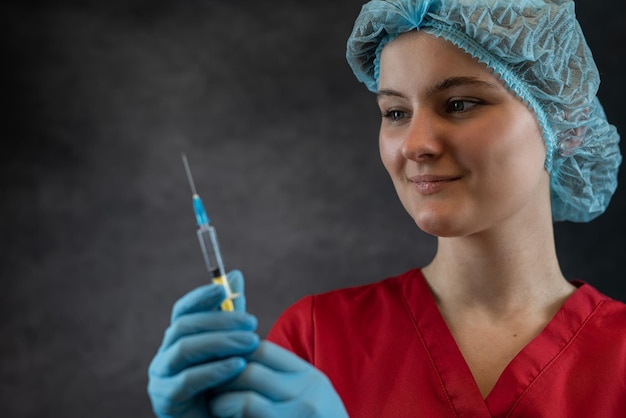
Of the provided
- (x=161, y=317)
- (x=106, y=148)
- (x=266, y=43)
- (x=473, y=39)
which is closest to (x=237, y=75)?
(x=266, y=43)

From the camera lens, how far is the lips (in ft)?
4.96

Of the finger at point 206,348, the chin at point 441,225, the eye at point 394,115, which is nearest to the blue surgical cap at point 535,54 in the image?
the eye at point 394,115

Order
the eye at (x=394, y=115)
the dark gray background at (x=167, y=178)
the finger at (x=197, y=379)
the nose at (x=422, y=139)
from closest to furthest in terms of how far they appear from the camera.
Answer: the finger at (x=197, y=379), the nose at (x=422, y=139), the eye at (x=394, y=115), the dark gray background at (x=167, y=178)

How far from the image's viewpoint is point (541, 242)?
1.70 m

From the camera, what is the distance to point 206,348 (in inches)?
46.6

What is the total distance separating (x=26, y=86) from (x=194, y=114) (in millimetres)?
452

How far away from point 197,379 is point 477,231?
652 millimetres

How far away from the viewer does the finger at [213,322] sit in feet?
3.94

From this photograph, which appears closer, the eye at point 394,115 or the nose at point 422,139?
the nose at point 422,139

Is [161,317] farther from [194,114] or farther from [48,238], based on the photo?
[194,114]

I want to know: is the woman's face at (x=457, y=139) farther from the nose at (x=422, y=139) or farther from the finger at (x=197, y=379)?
the finger at (x=197, y=379)

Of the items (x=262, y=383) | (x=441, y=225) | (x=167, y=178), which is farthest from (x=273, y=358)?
(x=167, y=178)

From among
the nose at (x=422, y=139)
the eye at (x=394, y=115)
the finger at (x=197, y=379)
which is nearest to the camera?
the finger at (x=197, y=379)

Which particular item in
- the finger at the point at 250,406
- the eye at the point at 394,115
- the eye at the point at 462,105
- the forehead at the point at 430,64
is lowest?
the finger at the point at 250,406
